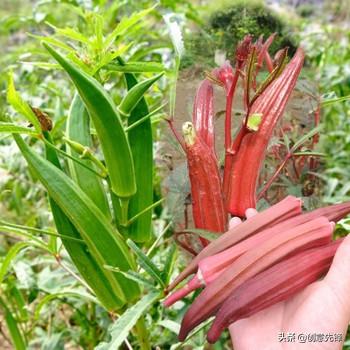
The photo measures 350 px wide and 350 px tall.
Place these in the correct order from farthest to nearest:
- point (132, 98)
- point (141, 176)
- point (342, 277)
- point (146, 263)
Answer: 1. point (141, 176)
2. point (132, 98)
3. point (146, 263)
4. point (342, 277)

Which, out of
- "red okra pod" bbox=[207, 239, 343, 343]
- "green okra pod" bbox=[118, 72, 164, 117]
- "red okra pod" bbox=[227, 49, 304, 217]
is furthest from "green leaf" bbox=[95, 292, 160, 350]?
"green okra pod" bbox=[118, 72, 164, 117]

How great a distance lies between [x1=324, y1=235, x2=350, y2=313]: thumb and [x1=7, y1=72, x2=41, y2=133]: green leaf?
466 mm

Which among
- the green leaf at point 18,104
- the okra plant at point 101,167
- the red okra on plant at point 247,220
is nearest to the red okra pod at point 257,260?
the red okra on plant at point 247,220

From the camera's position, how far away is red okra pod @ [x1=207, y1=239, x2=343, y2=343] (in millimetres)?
709

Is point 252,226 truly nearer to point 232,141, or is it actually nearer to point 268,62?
point 232,141

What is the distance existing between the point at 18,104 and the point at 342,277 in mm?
500

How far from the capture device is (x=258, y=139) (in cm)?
84

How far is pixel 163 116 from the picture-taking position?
92 centimetres

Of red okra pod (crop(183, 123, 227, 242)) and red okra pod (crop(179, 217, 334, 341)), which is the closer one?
red okra pod (crop(179, 217, 334, 341))

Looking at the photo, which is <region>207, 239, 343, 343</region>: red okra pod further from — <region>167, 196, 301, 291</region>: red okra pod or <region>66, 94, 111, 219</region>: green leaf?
<region>66, 94, 111, 219</region>: green leaf

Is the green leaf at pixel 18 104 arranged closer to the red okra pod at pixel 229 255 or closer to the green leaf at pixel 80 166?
the green leaf at pixel 80 166

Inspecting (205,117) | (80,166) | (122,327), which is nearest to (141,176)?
(80,166)

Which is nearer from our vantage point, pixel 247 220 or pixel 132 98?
pixel 247 220

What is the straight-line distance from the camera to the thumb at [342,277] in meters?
0.69
